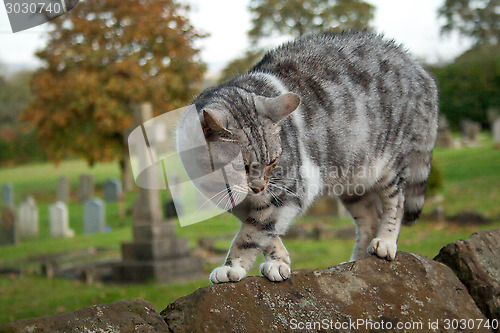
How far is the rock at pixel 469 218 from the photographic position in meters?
10.5

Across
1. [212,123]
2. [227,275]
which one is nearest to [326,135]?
[212,123]

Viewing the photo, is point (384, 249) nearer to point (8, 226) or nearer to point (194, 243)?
point (194, 243)

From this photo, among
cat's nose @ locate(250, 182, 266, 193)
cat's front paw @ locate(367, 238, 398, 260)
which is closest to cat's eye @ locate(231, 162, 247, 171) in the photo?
cat's nose @ locate(250, 182, 266, 193)

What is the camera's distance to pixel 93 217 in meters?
14.1

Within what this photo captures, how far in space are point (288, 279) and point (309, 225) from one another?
10082mm

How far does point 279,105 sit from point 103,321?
4.56ft

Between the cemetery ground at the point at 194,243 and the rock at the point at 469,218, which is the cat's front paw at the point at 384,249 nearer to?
the cemetery ground at the point at 194,243

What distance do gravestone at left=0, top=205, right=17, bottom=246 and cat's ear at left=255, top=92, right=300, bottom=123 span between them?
1203 centimetres

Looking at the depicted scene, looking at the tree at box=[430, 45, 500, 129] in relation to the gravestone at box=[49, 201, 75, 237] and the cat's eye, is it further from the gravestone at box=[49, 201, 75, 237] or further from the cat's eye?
the cat's eye

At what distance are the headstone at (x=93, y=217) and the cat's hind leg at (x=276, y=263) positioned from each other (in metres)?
11.9

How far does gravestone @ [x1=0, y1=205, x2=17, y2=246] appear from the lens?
12852mm

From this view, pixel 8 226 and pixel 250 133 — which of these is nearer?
pixel 250 133

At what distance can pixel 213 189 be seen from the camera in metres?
2.68

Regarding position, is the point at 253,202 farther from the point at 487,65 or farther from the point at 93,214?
the point at 487,65
